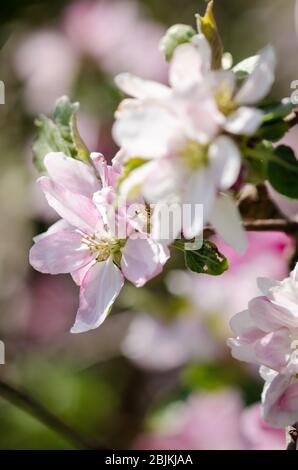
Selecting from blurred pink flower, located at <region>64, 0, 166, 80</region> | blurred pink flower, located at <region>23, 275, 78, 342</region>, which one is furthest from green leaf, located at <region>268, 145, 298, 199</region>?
blurred pink flower, located at <region>23, 275, 78, 342</region>

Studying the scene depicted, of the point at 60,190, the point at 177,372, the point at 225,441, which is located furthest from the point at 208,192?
the point at 177,372

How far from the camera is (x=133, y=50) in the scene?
230 cm

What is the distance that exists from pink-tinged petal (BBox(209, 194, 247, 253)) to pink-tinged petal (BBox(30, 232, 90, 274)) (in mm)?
203

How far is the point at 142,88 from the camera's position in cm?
74

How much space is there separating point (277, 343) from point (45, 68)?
1.63m

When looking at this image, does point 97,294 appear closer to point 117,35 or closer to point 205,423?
point 205,423

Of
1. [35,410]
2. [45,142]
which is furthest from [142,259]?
[35,410]

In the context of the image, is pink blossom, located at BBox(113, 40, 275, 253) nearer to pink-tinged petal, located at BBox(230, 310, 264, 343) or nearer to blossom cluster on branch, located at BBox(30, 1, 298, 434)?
blossom cluster on branch, located at BBox(30, 1, 298, 434)

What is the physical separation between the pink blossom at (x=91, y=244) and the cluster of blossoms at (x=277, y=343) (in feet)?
0.34

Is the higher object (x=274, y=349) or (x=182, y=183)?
(x=182, y=183)

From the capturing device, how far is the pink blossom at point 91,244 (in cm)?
84

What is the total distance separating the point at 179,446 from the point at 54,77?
995 mm

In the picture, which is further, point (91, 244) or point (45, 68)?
point (45, 68)

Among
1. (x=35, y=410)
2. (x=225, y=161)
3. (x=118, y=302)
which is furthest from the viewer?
(x=118, y=302)
